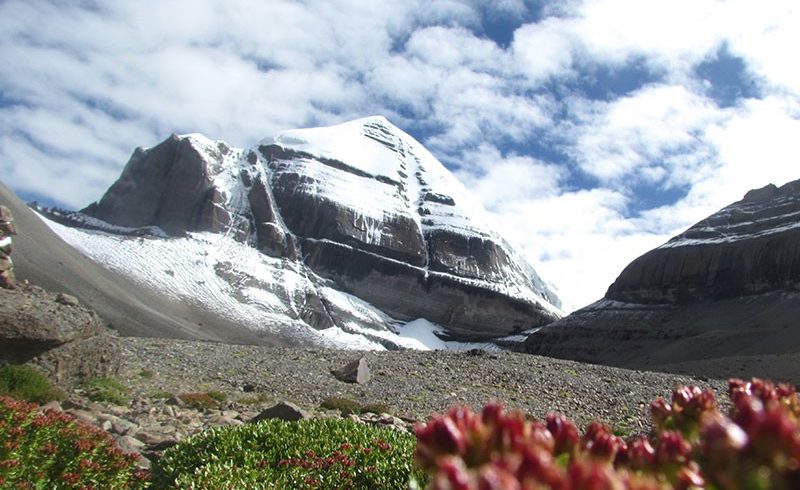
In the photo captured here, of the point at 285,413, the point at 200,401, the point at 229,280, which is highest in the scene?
the point at 285,413

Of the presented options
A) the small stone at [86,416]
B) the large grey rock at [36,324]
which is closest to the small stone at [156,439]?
the small stone at [86,416]

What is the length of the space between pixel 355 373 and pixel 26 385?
594 inches

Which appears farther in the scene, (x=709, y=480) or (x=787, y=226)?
(x=787, y=226)

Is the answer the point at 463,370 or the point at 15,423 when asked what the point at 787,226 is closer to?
the point at 463,370

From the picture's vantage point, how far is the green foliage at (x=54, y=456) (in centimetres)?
711

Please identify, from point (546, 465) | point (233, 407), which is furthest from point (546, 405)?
point (546, 465)

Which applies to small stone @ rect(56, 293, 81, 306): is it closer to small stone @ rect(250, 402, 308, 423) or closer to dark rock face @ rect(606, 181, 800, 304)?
small stone @ rect(250, 402, 308, 423)

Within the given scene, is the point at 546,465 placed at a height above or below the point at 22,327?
above

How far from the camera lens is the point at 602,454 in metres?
2.59

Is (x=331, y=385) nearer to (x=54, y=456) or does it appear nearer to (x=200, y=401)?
(x=200, y=401)

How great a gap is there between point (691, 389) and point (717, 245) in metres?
144

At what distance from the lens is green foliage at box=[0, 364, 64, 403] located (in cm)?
1566

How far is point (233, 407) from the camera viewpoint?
20.2m

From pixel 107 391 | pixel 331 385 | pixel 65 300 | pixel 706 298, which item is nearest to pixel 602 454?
pixel 107 391
